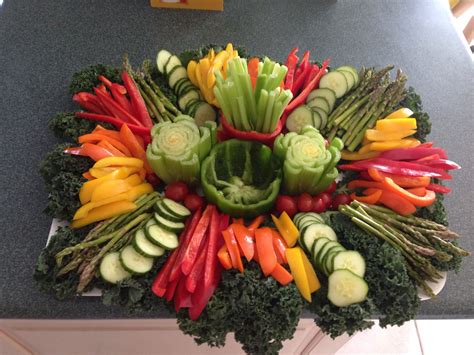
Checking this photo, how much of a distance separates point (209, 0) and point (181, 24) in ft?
0.78

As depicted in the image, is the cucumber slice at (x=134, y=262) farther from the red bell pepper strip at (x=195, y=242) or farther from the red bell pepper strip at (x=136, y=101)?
the red bell pepper strip at (x=136, y=101)

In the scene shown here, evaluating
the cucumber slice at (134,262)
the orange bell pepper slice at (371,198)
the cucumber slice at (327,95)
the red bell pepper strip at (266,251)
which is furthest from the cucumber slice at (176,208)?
the cucumber slice at (327,95)

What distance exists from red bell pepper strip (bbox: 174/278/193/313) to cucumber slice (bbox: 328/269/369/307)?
0.55 m

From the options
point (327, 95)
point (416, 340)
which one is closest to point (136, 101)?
point (327, 95)

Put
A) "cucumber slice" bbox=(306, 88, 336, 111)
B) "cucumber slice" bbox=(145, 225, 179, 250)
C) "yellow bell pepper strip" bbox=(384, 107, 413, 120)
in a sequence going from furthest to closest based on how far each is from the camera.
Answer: "cucumber slice" bbox=(306, 88, 336, 111) → "yellow bell pepper strip" bbox=(384, 107, 413, 120) → "cucumber slice" bbox=(145, 225, 179, 250)

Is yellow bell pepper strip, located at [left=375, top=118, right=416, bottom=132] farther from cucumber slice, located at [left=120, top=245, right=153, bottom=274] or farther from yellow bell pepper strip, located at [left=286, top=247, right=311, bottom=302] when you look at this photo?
cucumber slice, located at [left=120, top=245, right=153, bottom=274]

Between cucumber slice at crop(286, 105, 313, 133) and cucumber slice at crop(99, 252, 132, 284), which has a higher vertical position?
cucumber slice at crop(286, 105, 313, 133)

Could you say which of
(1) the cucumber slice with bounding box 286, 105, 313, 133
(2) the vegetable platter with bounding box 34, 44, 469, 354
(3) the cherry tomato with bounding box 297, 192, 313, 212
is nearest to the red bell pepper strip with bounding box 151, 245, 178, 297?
(2) the vegetable platter with bounding box 34, 44, 469, 354

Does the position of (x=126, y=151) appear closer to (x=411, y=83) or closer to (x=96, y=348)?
(x=96, y=348)

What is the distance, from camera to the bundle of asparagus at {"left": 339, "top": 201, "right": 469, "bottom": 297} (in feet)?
5.90

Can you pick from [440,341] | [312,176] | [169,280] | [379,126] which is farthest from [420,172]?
[440,341]

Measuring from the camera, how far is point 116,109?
209cm

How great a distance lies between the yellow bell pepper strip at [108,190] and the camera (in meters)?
1.78

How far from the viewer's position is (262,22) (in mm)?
2914
